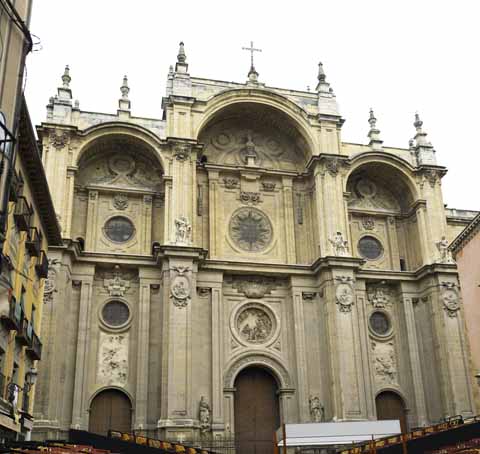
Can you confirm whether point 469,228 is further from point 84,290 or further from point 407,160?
point 84,290

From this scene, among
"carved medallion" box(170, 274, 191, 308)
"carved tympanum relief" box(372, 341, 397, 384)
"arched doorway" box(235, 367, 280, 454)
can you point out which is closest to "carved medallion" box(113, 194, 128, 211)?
"carved medallion" box(170, 274, 191, 308)

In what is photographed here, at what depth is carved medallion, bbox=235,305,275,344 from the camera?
1224 inches

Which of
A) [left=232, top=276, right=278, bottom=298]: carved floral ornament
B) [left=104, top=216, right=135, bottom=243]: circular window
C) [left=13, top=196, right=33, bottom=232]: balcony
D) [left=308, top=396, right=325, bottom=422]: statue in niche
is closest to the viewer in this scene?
[left=13, top=196, right=33, bottom=232]: balcony

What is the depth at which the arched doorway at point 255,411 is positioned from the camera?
2936 centimetres

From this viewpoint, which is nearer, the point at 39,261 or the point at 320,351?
the point at 39,261

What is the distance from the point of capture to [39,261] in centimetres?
2286

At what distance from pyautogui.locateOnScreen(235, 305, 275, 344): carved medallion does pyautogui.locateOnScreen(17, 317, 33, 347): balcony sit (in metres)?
12.0

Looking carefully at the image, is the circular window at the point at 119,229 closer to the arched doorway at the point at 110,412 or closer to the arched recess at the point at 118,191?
the arched recess at the point at 118,191

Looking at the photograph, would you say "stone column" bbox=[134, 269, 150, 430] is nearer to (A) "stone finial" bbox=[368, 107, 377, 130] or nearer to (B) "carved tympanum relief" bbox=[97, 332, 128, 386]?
(B) "carved tympanum relief" bbox=[97, 332, 128, 386]

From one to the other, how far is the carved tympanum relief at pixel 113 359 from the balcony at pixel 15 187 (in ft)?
37.1

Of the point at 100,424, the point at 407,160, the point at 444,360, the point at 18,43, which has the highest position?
the point at 407,160

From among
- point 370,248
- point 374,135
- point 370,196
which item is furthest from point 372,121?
point 370,248

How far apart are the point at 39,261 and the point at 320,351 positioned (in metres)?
14.5

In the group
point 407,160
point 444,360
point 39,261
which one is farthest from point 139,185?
point 444,360
